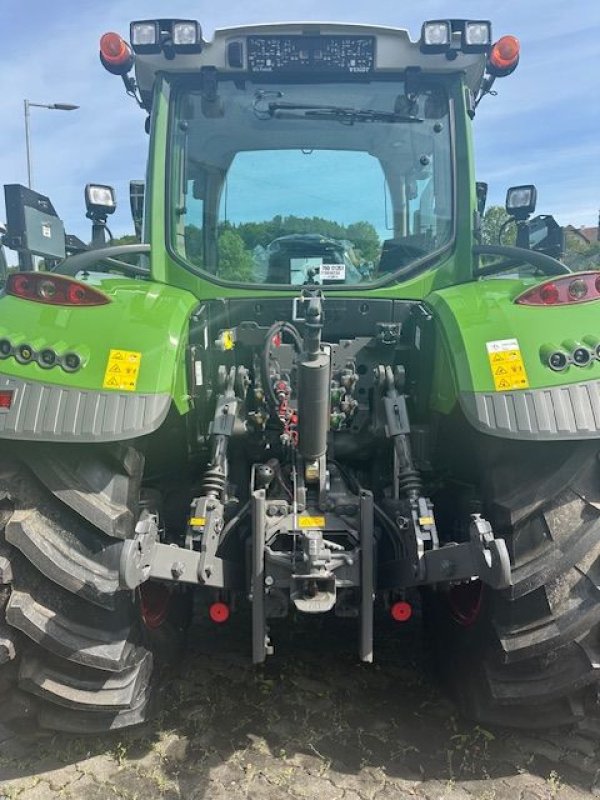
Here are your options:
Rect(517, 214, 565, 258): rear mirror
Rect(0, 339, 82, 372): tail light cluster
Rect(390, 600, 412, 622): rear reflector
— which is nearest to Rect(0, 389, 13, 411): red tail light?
Rect(0, 339, 82, 372): tail light cluster

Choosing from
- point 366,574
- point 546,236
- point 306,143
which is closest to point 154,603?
point 366,574

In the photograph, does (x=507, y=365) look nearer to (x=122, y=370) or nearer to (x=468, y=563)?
(x=468, y=563)

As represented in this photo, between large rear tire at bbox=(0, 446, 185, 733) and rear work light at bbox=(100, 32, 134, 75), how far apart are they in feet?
6.74

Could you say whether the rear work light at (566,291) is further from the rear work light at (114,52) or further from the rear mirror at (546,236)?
the rear work light at (114,52)

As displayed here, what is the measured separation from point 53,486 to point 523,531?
1669 mm

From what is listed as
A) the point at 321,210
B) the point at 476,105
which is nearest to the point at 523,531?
the point at 321,210

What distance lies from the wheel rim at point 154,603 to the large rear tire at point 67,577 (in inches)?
13.7

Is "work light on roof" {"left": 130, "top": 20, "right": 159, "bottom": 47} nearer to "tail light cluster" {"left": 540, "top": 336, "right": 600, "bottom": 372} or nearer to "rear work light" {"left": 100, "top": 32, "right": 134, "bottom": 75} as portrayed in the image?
"rear work light" {"left": 100, "top": 32, "right": 134, "bottom": 75}

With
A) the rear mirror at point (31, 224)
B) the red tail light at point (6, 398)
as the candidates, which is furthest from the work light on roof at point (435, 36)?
the red tail light at point (6, 398)

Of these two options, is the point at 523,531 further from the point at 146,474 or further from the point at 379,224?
the point at 379,224

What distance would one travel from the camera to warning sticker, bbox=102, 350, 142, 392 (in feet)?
7.95

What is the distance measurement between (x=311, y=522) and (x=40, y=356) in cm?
115

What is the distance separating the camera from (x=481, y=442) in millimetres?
2525

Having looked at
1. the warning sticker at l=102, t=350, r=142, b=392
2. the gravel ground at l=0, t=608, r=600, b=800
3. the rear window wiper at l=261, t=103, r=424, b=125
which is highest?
the rear window wiper at l=261, t=103, r=424, b=125
